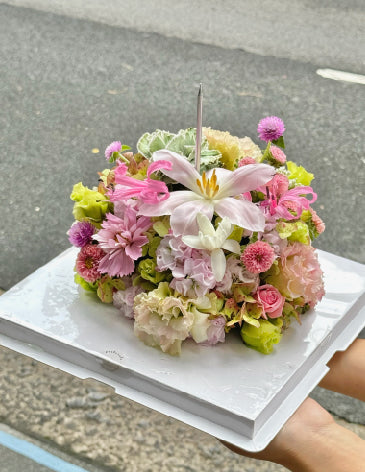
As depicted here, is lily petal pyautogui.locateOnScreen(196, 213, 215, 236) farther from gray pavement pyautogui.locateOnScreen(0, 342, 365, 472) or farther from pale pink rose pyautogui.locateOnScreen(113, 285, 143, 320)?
gray pavement pyautogui.locateOnScreen(0, 342, 365, 472)

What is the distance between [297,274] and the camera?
45.1 inches

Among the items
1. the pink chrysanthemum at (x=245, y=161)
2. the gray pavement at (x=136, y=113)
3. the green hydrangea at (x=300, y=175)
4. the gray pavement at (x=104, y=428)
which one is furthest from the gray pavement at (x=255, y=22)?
the pink chrysanthemum at (x=245, y=161)

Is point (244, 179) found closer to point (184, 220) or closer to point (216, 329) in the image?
point (184, 220)

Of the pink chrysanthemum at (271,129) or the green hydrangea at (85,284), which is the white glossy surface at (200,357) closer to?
the green hydrangea at (85,284)

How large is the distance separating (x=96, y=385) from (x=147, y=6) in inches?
107

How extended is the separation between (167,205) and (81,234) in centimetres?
18

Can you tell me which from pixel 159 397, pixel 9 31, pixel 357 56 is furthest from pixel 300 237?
pixel 9 31

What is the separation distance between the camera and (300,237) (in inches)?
46.5

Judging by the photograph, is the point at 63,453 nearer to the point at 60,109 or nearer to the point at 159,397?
the point at 159,397

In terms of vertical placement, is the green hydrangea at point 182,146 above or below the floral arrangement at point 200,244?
above

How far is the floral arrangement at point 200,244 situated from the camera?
1.11 metres

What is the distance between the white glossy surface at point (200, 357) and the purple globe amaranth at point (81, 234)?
4.4 inches

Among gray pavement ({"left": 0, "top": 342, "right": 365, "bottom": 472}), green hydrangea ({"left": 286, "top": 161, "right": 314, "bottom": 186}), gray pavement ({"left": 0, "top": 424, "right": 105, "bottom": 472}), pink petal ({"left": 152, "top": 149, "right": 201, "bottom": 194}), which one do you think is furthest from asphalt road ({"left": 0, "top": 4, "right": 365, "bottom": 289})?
pink petal ({"left": 152, "top": 149, "right": 201, "bottom": 194})

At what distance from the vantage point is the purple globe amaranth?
1.21 meters
